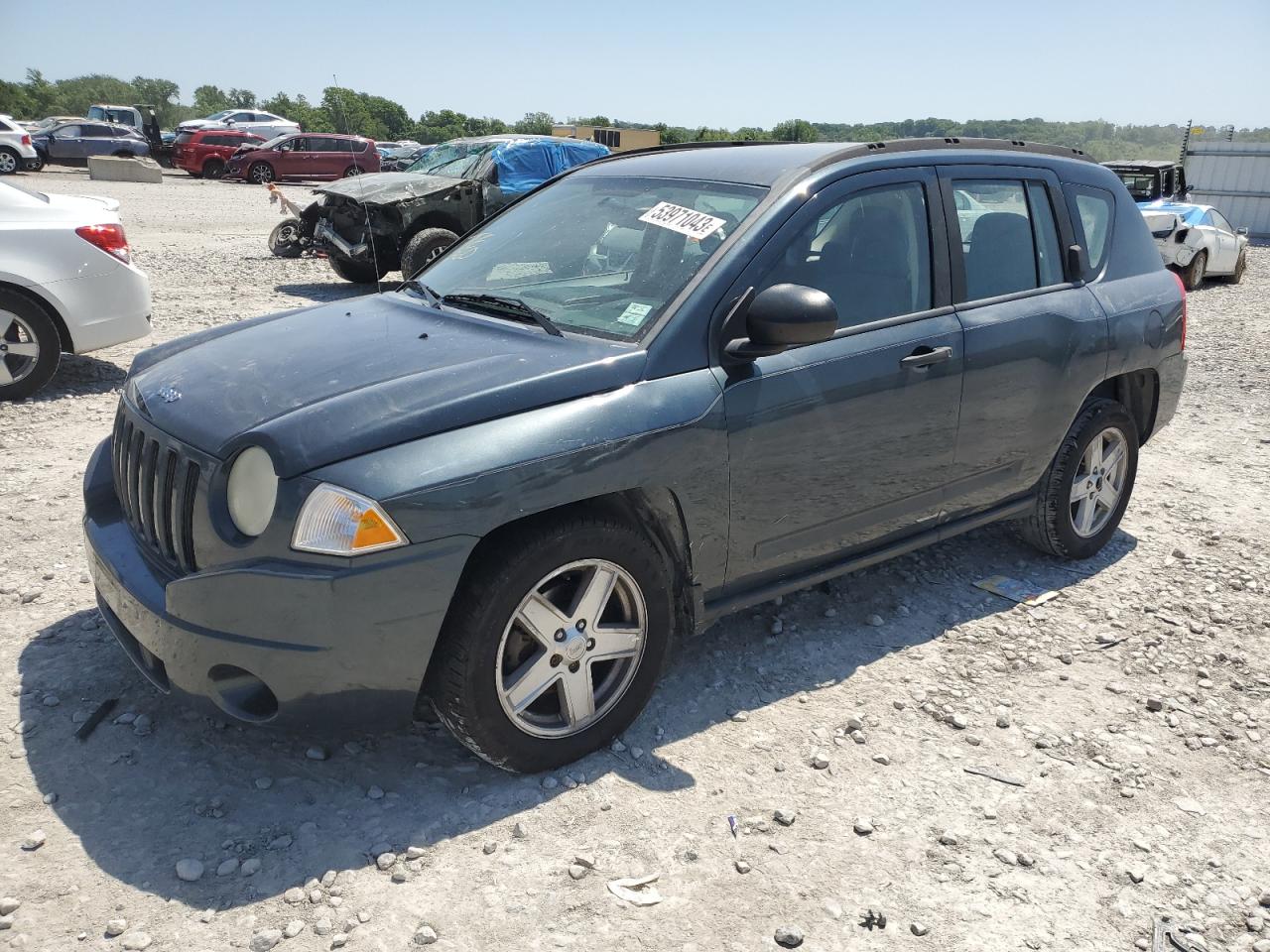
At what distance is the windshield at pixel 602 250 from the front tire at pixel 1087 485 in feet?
6.71

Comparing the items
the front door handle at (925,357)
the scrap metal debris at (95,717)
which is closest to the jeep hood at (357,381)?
the scrap metal debris at (95,717)

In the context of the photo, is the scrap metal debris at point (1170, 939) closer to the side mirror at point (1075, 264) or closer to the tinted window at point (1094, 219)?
the side mirror at point (1075, 264)

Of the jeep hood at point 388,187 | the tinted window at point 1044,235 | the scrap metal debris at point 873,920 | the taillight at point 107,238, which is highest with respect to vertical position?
the jeep hood at point 388,187

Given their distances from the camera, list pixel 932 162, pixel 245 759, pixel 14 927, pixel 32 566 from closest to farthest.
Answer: pixel 14 927 < pixel 245 759 < pixel 932 162 < pixel 32 566

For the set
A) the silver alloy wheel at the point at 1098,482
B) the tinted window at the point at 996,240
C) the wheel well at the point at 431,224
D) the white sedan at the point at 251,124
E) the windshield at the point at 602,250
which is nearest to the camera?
the windshield at the point at 602,250

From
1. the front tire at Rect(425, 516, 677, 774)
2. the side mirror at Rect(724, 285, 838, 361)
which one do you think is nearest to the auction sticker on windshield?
the side mirror at Rect(724, 285, 838, 361)

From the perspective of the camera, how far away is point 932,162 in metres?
3.88

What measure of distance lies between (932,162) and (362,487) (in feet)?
8.53

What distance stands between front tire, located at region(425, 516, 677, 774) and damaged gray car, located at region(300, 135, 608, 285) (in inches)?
338

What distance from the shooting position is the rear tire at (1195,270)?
15234mm

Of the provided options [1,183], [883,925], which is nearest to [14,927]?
[883,925]

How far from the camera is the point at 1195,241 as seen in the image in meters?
15.1

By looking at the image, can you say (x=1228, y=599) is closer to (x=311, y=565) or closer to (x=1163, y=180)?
(x=311, y=565)

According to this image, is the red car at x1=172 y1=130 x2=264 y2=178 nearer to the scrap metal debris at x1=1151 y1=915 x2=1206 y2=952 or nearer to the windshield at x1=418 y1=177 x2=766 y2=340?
the windshield at x1=418 y1=177 x2=766 y2=340
